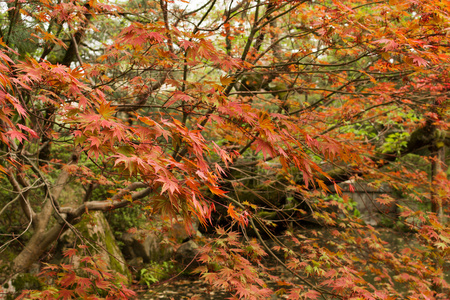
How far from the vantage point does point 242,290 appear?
240 centimetres

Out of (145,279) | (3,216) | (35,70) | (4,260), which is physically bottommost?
(145,279)

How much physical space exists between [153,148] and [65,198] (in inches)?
225

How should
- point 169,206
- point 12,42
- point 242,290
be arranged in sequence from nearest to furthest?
point 169,206 → point 242,290 → point 12,42

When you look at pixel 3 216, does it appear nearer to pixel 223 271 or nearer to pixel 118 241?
pixel 118 241

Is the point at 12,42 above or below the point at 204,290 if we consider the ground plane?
above

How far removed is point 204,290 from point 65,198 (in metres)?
3.53

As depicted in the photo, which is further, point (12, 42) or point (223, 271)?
point (12, 42)

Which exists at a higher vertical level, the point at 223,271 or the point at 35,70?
the point at 35,70

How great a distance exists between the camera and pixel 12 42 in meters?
4.23

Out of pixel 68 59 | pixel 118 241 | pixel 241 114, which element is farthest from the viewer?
pixel 118 241

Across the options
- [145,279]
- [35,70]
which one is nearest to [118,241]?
[145,279]

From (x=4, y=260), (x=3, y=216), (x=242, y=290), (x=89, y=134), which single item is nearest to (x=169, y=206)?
(x=89, y=134)

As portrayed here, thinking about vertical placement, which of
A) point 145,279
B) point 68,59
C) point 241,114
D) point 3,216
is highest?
point 68,59

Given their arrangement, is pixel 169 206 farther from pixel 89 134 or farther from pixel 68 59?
pixel 68 59
